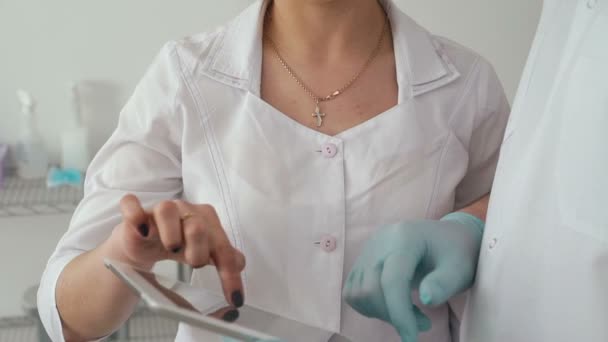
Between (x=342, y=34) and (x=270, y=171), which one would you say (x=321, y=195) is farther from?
(x=342, y=34)

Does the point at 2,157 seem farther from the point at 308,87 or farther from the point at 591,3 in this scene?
the point at 591,3

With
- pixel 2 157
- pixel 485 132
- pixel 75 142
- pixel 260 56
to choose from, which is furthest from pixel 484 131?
pixel 2 157

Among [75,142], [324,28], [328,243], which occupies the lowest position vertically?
[75,142]

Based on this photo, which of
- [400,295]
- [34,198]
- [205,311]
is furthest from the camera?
[34,198]

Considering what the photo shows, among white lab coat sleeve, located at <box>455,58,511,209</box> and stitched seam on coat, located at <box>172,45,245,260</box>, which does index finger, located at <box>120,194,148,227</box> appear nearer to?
stitched seam on coat, located at <box>172,45,245,260</box>

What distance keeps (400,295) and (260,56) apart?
0.40 m

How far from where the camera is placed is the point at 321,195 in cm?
92

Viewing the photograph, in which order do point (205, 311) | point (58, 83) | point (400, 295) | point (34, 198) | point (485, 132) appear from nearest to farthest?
point (205, 311) → point (400, 295) → point (485, 132) → point (34, 198) → point (58, 83)

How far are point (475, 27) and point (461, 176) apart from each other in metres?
1.20

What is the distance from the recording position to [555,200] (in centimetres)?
68

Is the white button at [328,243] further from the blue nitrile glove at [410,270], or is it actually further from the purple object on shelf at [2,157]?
the purple object on shelf at [2,157]

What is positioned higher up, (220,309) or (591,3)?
(591,3)

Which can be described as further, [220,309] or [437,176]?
[437,176]

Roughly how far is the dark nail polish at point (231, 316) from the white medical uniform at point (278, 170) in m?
0.24
